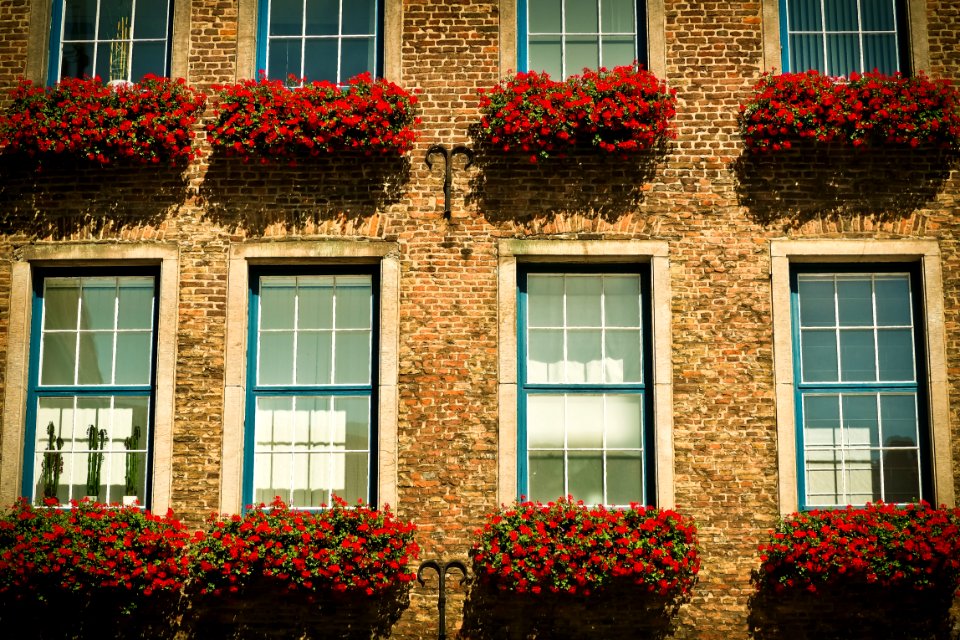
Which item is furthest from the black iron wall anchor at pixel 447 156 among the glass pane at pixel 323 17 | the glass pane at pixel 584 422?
the glass pane at pixel 584 422

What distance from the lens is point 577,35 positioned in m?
9.83

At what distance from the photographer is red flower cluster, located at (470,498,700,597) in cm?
845

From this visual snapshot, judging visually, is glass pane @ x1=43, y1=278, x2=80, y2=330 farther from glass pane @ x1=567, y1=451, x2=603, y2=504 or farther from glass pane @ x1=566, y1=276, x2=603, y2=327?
glass pane @ x1=567, y1=451, x2=603, y2=504

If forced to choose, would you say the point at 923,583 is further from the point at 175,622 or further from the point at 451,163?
the point at 175,622

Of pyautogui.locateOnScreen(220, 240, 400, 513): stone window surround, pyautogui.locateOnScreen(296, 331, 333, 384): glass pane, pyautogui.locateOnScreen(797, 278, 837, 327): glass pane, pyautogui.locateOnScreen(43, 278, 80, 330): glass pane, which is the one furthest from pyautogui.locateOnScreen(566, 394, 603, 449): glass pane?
pyautogui.locateOnScreen(43, 278, 80, 330): glass pane

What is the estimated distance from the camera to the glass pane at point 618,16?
9844 millimetres

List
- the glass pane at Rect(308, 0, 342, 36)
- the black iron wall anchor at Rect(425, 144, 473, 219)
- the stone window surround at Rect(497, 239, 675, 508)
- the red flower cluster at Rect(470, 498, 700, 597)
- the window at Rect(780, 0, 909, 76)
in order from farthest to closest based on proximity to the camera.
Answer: the glass pane at Rect(308, 0, 342, 36) → the window at Rect(780, 0, 909, 76) → the black iron wall anchor at Rect(425, 144, 473, 219) → the stone window surround at Rect(497, 239, 675, 508) → the red flower cluster at Rect(470, 498, 700, 597)

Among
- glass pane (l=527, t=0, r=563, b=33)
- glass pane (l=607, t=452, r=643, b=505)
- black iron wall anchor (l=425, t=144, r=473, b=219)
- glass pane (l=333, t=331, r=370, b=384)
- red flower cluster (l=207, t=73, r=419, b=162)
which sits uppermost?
glass pane (l=527, t=0, r=563, b=33)

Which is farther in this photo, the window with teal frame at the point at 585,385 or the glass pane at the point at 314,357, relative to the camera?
the glass pane at the point at 314,357

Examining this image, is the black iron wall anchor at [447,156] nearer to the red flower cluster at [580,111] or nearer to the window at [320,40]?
the red flower cluster at [580,111]

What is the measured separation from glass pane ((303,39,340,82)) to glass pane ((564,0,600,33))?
2.21 m

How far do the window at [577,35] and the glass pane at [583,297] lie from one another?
195cm

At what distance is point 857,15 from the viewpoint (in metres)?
9.84

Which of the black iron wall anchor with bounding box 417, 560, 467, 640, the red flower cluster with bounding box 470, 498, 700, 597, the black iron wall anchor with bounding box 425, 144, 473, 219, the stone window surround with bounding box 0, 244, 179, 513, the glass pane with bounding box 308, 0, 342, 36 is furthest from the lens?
the glass pane with bounding box 308, 0, 342, 36
